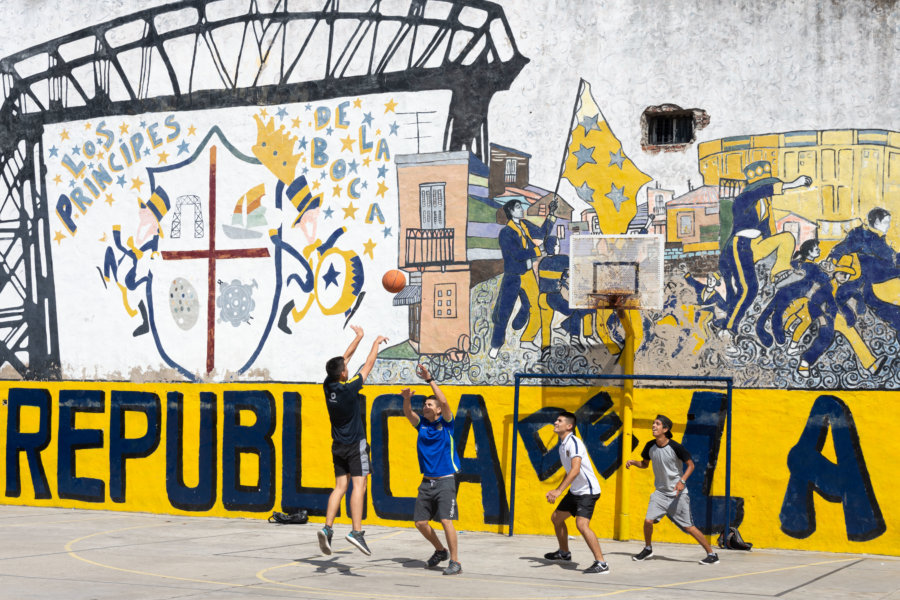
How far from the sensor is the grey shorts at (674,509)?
11.1 meters

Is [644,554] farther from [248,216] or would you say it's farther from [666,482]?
[248,216]

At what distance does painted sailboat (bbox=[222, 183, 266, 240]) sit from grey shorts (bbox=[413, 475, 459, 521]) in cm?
583

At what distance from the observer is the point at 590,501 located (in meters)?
10.5

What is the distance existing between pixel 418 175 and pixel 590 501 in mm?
5346

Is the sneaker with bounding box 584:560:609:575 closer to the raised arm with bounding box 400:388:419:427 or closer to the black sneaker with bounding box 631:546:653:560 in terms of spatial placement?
the black sneaker with bounding box 631:546:653:560

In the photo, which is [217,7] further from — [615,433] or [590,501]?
[590,501]

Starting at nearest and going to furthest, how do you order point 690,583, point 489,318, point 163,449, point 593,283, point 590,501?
point 690,583
point 590,501
point 593,283
point 489,318
point 163,449

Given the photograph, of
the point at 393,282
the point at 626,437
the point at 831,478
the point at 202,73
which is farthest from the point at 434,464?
the point at 202,73

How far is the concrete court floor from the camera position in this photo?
363 inches

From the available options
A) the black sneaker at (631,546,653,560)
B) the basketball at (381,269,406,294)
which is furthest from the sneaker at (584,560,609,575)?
the basketball at (381,269,406,294)

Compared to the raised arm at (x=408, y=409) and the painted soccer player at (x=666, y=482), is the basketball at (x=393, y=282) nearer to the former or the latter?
the raised arm at (x=408, y=409)

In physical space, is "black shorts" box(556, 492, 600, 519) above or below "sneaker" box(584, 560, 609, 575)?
above

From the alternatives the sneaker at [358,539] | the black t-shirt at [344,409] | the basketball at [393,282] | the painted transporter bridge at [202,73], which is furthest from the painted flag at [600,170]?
the sneaker at [358,539]

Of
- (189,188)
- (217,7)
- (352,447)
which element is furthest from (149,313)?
(352,447)
